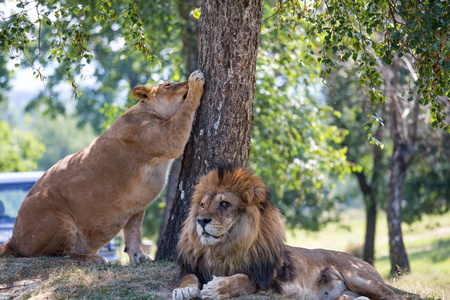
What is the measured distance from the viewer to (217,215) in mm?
4387

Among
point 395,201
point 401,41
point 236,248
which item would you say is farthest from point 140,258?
point 395,201

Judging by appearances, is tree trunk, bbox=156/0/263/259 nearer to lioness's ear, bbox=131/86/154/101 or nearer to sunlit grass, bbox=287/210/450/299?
lioness's ear, bbox=131/86/154/101

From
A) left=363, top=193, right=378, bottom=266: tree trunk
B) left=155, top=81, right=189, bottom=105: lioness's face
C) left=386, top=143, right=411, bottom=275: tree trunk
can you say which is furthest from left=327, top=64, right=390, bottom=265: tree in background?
left=155, top=81, right=189, bottom=105: lioness's face

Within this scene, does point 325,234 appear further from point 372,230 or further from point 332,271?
point 332,271

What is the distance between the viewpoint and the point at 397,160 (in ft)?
41.3

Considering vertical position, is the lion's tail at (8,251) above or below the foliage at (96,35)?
below

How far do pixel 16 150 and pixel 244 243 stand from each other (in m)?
22.3

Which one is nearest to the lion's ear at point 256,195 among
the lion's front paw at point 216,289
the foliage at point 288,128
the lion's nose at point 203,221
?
the lion's nose at point 203,221

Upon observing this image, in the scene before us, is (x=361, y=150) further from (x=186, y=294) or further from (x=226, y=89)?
(x=186, y=294)

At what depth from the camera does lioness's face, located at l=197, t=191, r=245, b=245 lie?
4.32 m

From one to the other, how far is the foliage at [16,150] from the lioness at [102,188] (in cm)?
1677

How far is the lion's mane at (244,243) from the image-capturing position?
445 cm

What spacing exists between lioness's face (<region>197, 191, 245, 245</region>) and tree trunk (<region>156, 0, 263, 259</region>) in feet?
4.17

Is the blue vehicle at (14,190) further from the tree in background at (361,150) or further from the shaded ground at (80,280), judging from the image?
the tree in background at (361,150)
